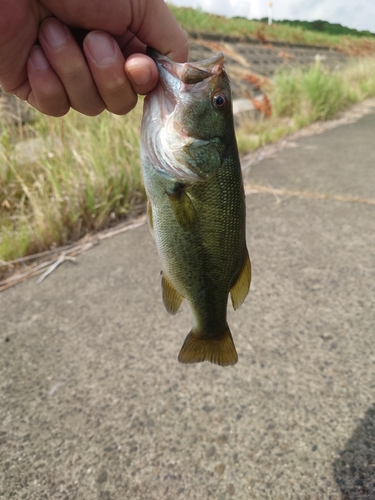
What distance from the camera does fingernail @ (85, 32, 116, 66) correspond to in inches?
52.4

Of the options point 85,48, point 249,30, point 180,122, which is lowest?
point 180,122

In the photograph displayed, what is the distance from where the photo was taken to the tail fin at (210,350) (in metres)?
1.40

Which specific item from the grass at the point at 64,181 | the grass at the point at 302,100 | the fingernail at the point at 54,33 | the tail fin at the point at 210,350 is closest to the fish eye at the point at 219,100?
the fingernail at the point at 54,33

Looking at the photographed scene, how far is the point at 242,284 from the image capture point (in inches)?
52.9

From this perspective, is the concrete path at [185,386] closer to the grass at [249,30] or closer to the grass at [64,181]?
the grass at [64,181]

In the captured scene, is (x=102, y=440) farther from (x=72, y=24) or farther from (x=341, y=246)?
(x=341, y=246)

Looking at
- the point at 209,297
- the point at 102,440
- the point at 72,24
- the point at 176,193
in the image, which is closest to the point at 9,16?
the point at 72,24

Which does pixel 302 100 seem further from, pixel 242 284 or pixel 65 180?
pixel 242 284

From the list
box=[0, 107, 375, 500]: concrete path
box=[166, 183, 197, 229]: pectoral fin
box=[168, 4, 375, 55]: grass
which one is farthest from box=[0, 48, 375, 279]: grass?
box=[168, 4, 375, 55]: grass

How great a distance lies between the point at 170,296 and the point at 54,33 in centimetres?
97

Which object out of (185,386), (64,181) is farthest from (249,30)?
(185,386)

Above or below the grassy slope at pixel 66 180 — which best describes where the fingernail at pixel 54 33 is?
above

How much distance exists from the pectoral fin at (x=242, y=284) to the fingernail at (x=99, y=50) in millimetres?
784

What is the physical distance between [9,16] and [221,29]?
12.9m
